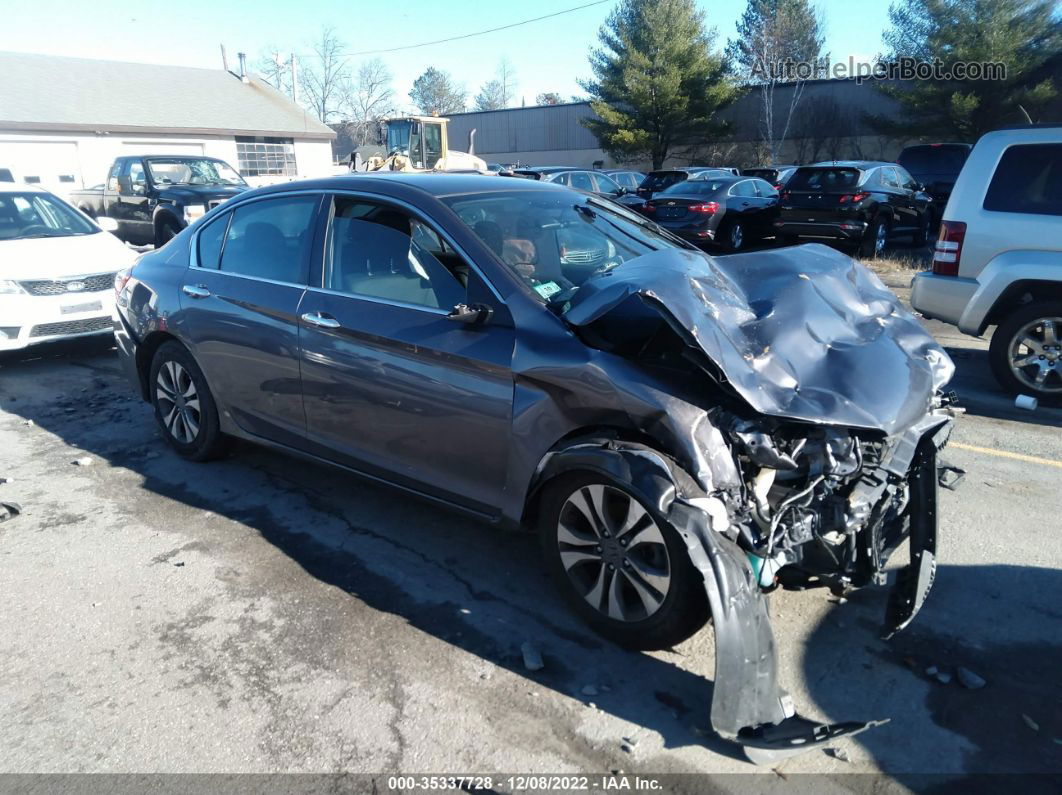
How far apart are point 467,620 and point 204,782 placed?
48.7 inches

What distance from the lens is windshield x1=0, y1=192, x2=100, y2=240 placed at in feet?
28.3

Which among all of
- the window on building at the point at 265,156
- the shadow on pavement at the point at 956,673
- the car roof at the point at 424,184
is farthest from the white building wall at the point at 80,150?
the shadow on pavement at the point at 956,673

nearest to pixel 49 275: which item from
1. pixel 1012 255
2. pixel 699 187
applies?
pixel 1012 255

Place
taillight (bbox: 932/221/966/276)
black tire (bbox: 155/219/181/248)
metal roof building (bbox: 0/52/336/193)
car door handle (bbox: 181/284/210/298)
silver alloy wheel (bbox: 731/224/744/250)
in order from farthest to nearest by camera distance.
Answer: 1. metal roof building (bbox: 0/52/336/193)
2. silver alloy wheel (bbox: 731/224/744/250)
3. black tire (bbox: 155/219/181/248)
4. taillight (bbox: 932/221/966/276)
5. car door handle (bbox: 181/284/210/298)

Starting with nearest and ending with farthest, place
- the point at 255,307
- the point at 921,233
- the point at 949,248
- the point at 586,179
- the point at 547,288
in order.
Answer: the point at 547,288 < the point at 255,307 < the point at 949,248 < the point at 921,233 < the point at 586,179

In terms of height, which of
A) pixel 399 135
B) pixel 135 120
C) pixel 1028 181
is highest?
pixel 135 120

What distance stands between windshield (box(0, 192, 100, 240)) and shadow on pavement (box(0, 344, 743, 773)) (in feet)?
11.1

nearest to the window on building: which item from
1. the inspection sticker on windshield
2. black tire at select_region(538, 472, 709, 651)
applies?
the inspection sticker on windshield

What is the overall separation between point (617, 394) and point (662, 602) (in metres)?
0.83

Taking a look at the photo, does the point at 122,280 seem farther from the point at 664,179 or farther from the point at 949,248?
the point at 664,179

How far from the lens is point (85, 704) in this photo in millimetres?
3016

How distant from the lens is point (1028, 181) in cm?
626

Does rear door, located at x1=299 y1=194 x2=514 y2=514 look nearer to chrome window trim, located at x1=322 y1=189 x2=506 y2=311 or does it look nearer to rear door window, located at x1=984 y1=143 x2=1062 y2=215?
chrome window trim, located at x1=322 y1=189 x2=506 y2=311

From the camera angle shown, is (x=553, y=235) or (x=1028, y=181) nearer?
(x=553, y=235)
